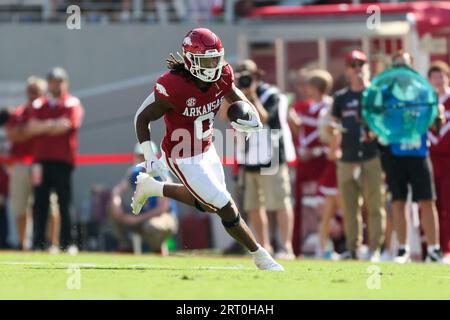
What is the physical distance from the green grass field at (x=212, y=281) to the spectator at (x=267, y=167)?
2624mm

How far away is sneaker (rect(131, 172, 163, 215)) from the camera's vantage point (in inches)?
444

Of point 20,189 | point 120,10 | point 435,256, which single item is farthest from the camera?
point 120,10

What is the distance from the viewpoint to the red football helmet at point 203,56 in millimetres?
10336

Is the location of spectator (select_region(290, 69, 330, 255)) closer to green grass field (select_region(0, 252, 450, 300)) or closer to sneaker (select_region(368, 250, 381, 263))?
sneaker (select_region(368, 250, 381, 263))

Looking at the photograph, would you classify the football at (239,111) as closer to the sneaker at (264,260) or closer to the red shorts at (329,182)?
the sneaker at (264,260)

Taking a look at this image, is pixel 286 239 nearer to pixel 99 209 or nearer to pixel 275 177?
pixel 275 177

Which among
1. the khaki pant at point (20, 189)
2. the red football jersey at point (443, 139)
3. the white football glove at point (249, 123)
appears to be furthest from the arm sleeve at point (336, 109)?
the khaki pant at point (20, 189)

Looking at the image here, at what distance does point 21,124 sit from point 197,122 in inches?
264

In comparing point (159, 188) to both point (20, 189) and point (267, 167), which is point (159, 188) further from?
point (20, 189)

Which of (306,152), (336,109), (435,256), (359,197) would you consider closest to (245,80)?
(336,109)

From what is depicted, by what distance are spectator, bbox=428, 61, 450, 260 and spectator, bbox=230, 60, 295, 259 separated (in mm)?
1631

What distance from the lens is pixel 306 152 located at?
15820mm

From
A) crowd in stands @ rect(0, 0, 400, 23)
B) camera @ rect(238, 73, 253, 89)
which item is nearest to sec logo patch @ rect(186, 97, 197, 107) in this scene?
camera @ rect(238, 73, 253, 89)
